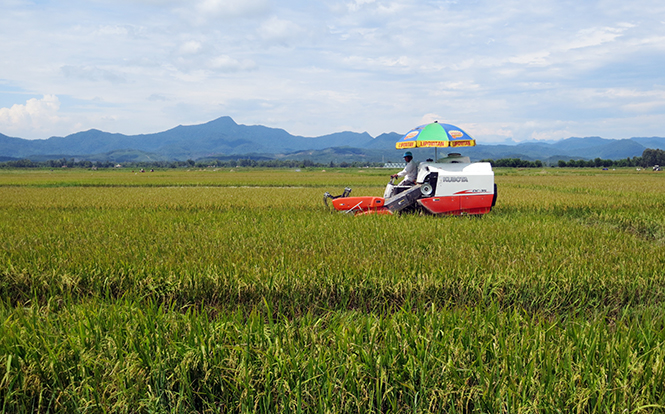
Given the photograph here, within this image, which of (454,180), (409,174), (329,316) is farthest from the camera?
(409,174)

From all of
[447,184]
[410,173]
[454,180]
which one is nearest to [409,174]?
[410,173]

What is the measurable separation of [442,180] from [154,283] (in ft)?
23.4

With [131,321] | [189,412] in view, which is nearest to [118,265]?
[131,321]

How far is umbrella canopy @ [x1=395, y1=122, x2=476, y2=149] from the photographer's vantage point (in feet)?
31.8

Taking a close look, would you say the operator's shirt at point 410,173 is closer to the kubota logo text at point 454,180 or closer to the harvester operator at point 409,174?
the harvester operator at point 409,174

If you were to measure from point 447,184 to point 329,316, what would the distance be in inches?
262

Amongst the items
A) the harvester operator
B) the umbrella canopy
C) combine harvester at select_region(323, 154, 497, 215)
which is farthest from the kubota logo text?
the harvester operator

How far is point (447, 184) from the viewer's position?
9.74 meters

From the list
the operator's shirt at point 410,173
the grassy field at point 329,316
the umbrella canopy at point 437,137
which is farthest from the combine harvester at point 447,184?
the grassy field at point 329,316

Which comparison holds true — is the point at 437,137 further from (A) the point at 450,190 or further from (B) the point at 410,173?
(A) the point at 450,190

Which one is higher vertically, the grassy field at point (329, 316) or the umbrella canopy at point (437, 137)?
the umbrella canopy at point (437, 137)

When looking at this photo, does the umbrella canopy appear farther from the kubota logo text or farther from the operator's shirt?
the kubota logo text

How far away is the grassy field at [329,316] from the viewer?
2518mm

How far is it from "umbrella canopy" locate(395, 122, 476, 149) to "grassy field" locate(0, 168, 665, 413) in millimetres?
1987
